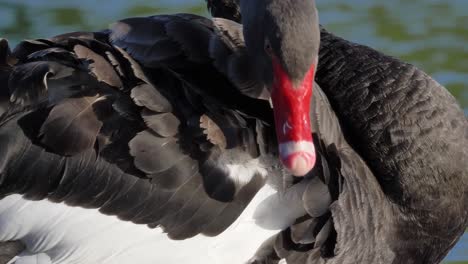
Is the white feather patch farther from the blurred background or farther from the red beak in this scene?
the blurred background

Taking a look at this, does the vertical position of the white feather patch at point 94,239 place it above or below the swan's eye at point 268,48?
below

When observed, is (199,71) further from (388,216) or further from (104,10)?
(104,10)

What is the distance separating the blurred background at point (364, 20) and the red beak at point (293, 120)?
289 centimetres

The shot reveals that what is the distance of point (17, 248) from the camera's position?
4.23 m

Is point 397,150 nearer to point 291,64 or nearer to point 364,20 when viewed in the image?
point 291,64

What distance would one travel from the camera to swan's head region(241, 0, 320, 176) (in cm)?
408

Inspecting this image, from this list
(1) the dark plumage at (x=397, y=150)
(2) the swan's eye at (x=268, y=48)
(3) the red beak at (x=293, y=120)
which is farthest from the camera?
(1) the dark plumage at (x=397, y=150)

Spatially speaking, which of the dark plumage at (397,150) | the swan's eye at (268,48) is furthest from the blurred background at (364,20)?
the swan's eye at (268,48)

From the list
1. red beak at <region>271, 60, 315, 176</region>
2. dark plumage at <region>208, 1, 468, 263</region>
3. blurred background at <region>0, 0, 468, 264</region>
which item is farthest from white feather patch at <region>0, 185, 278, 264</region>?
blurred background at <region>0, 0, 468, 264</region>

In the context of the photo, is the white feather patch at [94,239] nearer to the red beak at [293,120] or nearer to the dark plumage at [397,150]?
the red beak at [293,120]

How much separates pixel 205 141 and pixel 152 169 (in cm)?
20

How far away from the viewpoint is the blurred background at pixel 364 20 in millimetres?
7137

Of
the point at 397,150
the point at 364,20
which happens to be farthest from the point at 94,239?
the point at 364,20

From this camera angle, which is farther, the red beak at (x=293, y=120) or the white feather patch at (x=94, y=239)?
the white feather patch at (x=94, y=239)
